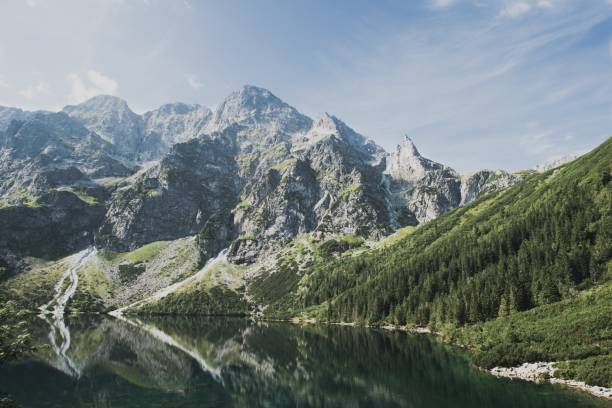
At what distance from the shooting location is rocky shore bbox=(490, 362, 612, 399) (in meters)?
55.0

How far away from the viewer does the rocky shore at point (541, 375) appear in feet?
181

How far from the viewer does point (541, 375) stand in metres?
65.9

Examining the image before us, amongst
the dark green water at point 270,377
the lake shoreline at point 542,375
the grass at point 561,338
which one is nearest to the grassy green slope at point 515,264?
the grass at point 561,338

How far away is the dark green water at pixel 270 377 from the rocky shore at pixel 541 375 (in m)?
2.51

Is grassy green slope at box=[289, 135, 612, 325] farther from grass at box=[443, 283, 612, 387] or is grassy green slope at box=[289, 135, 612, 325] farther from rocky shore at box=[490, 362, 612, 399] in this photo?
rocky shore at box=[490, 362, 612, 399]

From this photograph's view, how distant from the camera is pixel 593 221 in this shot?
130500mm

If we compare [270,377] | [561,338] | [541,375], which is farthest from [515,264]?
[270,377]

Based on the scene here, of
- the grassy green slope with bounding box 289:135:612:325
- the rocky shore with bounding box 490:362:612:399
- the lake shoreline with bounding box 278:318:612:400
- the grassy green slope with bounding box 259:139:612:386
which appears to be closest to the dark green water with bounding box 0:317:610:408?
the lake shoreline with bounding box 278:318:612:400

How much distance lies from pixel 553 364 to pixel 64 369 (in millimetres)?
98413

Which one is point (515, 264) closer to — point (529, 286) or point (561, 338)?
point (529, 286)

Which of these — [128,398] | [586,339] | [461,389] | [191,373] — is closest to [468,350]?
[586,339]

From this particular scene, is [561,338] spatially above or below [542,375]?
above

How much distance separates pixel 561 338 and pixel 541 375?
14.3 metres

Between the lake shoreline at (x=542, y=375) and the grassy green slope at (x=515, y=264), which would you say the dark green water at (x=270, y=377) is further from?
the grassy green slope at (x=515, y=264)
